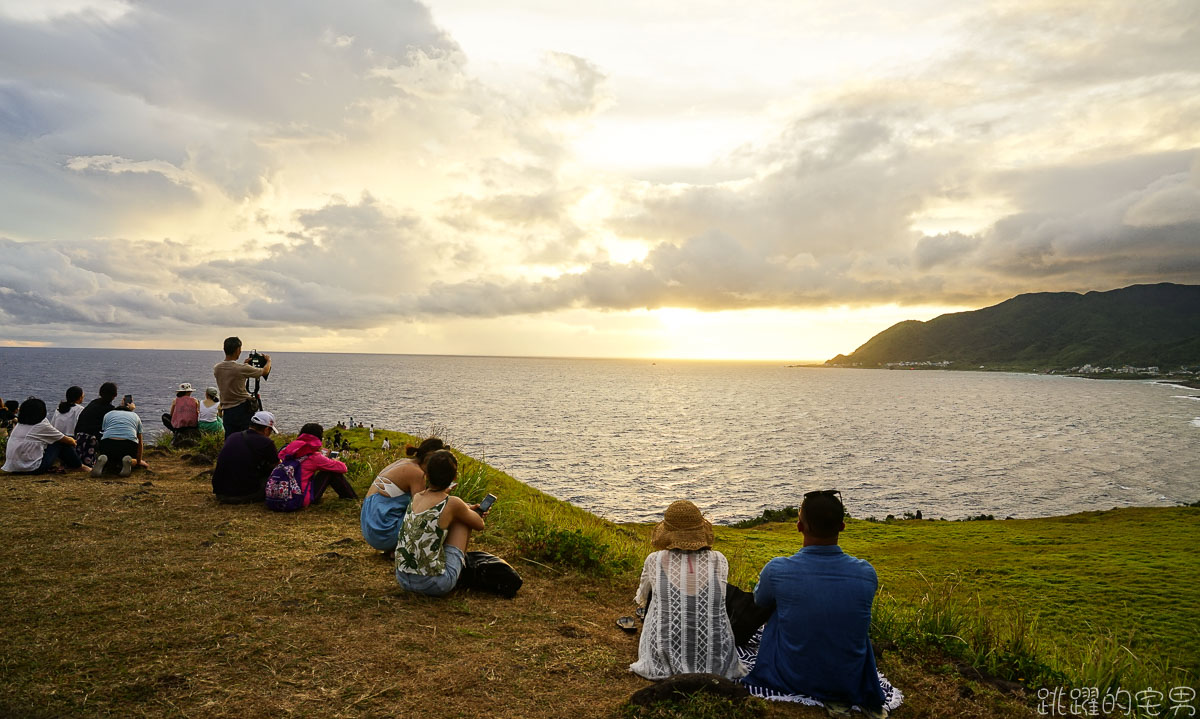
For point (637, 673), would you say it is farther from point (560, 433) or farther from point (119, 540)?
point (560, 433)

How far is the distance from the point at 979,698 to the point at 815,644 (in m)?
2.12

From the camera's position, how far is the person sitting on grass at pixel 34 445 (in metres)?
13.2

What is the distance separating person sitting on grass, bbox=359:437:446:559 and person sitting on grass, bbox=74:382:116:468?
987 cm

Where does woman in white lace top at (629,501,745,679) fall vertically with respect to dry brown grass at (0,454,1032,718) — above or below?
above

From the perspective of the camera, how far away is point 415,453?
8.86 m

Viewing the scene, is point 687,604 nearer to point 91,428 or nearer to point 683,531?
point 683,531

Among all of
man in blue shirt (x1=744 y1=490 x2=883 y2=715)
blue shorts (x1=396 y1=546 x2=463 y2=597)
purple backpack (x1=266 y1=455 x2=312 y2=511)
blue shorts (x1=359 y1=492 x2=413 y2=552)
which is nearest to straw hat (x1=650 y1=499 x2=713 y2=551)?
man in blue shirt (x1=744 y1=490 x2=883 y2=715)

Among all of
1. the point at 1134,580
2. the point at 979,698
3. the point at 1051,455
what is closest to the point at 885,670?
the point at 979,698

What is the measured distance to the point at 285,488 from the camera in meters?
11.0

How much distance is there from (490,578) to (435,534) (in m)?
1.20

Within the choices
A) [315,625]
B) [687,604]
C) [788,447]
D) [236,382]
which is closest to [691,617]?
[687,604]

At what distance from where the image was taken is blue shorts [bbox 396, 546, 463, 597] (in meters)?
7.34

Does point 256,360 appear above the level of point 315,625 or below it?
above

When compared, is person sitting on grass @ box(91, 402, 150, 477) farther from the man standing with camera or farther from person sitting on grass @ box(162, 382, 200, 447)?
person sitting on grass @ box(162, 382, 200, 447)
